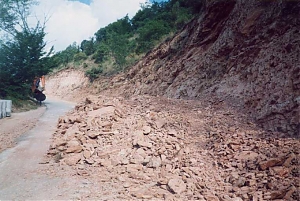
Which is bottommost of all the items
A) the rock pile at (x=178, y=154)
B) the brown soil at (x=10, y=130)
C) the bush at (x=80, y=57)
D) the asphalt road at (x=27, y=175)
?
the asphalt road at (x=27, y=175)

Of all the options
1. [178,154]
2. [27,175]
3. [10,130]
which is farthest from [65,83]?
[178,154]

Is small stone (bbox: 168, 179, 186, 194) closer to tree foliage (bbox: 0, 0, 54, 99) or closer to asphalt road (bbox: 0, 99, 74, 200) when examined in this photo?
asphalt road (bbox: 0, 99, 74, 200)

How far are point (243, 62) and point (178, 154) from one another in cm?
452

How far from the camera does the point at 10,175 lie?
4.73 m

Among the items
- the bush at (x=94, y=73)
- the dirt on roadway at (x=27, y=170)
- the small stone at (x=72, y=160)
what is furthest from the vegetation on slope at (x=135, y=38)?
the small stone at (x=72, y=160)

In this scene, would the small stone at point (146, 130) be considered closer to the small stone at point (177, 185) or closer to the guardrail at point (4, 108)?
the small stone at point (177, 185)

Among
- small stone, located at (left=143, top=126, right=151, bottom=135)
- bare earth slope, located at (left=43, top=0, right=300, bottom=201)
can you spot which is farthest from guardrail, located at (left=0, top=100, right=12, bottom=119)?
small stone, located at (left=143, top=126, right=151, bottom=135)

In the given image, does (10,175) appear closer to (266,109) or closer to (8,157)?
(8,157)

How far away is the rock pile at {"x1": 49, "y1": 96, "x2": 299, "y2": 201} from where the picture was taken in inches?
145

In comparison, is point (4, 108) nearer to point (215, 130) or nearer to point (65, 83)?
point (215, 130)

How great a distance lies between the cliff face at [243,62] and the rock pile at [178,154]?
2.53 ft

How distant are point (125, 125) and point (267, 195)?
3718 millimetres

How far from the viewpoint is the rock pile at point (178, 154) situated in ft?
12.0

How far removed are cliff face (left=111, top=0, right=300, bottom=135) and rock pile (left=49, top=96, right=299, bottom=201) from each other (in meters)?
0.77
